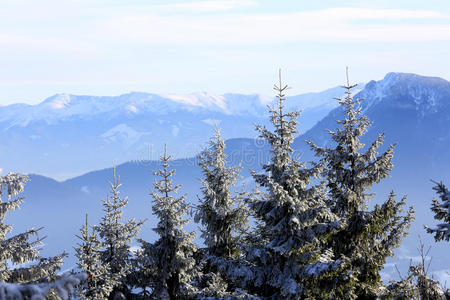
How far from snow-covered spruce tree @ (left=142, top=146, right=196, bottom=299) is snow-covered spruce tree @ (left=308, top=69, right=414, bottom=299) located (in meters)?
6.10

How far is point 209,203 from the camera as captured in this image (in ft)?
76.0

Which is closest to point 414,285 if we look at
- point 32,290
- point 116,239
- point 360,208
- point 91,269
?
point 360,208

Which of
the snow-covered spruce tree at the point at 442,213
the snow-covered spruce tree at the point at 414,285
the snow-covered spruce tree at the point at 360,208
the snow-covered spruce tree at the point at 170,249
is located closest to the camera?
the snow-covered spruce tree at the point at 442,213

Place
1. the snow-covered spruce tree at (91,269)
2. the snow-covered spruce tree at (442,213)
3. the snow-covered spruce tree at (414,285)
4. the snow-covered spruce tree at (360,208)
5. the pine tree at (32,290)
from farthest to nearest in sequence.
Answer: the snow-covered spruce tree at (360,208)
the snow-covered spruce tree at (91,269)
the snow-covered spruce tree at (414,285)
the snow-covered spruce tree at (442,213)
the pine tree at (32,290)

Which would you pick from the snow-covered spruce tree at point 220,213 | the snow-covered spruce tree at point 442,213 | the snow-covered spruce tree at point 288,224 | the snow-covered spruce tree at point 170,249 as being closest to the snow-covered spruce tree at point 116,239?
the snow-covered spruce tree at point 170,249

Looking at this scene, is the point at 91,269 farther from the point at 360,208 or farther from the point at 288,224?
the point at 360,208

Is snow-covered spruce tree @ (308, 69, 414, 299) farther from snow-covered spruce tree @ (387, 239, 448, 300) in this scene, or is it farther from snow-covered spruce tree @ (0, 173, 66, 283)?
snow-covered spruce tree @ (0, 173, 66, 283)

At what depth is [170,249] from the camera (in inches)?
858

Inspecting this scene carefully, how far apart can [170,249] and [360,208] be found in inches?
319

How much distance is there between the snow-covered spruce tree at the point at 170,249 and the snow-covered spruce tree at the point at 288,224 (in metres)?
4.34

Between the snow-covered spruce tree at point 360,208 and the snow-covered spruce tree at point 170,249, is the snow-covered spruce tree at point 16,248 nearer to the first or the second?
the snow-covered spruce tree at point 170,249

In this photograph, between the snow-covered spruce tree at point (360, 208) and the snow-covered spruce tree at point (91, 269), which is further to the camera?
the snow-covered spruce tree at point (360, 208)

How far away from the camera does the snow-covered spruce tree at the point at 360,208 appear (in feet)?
64.6

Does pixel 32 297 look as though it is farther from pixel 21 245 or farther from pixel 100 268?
pixel 21 245
